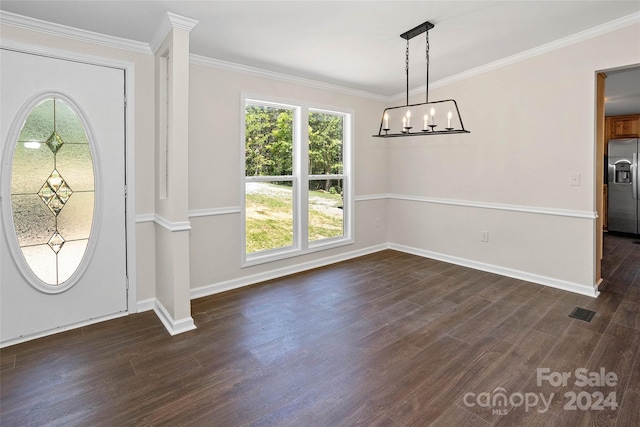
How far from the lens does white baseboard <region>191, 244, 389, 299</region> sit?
366 centimetres

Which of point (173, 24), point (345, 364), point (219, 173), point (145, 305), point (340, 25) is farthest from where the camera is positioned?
point (219, 173)

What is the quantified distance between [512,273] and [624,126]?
4.90 metres

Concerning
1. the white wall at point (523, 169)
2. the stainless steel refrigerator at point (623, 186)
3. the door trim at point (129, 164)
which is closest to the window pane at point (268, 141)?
the door trim at point (129, 164)

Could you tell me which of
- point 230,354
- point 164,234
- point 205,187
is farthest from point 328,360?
point 205,187

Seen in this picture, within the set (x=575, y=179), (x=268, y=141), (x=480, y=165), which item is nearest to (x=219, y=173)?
(x=268, y=141)

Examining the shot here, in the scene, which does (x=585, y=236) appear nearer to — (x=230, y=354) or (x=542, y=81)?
(x=542, y=81)

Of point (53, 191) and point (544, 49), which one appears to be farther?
point (544, 49)

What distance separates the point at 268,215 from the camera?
4.25 m

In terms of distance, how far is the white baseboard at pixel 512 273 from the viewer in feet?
11.8

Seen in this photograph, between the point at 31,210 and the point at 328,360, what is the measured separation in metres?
2.62

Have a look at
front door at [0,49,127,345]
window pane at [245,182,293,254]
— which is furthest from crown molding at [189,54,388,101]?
window pane at [245,182,293,254]

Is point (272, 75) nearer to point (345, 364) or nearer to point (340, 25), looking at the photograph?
point (340, 25)

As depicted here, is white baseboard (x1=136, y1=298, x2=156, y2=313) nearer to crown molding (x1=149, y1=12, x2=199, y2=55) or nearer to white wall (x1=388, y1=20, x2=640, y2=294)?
crown molding (x1=149, y1=12, x2=199, y2=55)

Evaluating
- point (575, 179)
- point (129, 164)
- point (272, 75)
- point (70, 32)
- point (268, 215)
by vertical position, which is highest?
point (272, 75)
